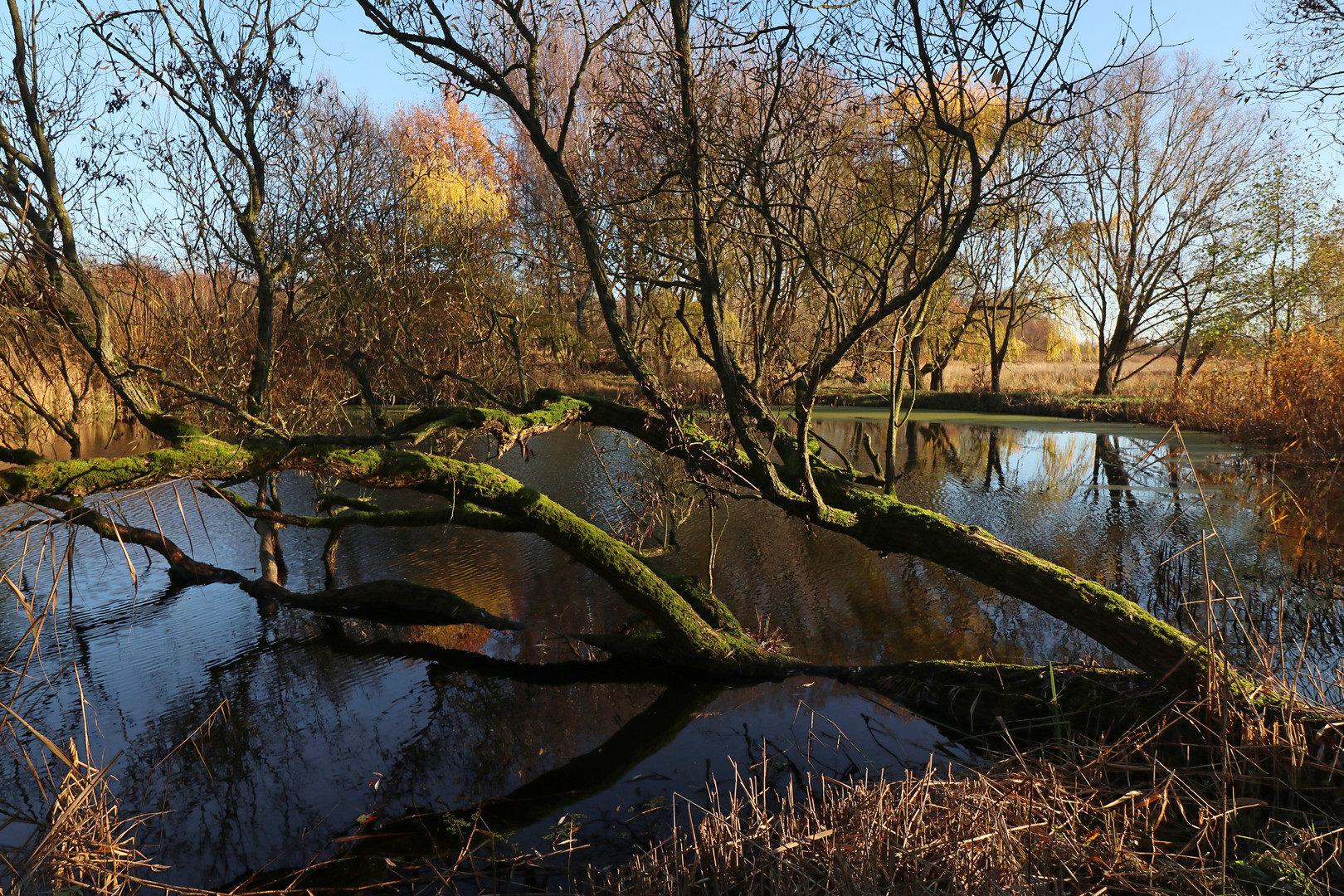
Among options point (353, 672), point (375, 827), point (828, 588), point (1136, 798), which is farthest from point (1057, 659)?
point (353, 672)

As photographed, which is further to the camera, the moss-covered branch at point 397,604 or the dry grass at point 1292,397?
the dry grass at point 1292,397

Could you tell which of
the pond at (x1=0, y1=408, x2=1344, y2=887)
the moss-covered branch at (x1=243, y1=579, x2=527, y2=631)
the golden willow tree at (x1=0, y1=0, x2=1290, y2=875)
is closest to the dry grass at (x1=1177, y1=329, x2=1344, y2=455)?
the pond at (x1=0, y1=408, x2=1344, y2=887)

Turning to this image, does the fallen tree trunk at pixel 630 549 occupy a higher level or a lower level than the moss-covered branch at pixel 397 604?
higher

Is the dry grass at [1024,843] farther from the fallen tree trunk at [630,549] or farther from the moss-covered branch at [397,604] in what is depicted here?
the moss-covered branch at [397,604]

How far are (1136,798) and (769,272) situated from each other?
17.9 ft

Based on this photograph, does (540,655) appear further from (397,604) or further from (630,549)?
(397,604)

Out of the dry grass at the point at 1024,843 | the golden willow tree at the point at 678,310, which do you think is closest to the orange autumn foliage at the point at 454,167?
the golden willow tree at the point at 678,310

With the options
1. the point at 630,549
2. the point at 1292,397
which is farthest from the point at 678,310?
the point at 1292,397

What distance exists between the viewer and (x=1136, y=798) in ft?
11.6

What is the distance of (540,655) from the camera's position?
A: 6.89m

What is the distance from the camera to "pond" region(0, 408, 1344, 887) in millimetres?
4602

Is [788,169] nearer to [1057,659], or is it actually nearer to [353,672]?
[1057,659]

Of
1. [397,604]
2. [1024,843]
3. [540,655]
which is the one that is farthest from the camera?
[397,604]

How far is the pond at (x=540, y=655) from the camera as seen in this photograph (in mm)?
4602
